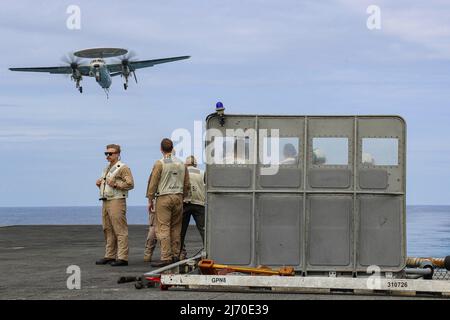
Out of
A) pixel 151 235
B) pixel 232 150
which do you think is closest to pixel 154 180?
pixel 151 235

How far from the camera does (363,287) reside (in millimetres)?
9336

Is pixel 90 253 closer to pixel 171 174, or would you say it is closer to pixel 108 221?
pixel 108 221

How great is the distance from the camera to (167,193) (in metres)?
12.8

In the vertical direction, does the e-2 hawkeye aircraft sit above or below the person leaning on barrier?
above

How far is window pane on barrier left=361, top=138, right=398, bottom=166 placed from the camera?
34.4 ft

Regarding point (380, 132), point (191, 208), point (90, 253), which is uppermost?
point (380, 132)

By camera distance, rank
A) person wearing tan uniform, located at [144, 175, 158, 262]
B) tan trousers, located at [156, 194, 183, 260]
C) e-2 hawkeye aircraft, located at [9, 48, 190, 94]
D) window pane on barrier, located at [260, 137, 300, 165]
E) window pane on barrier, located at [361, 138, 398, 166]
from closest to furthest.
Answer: window pane on barrier, located at [361, 138, 398, 166], window pane on barrier, located at [260, 137, 300, 165], tan trousers, located at [156, 194, 183, 260], person wearing tan uniform, located at [144, 175, 158, 262], e-2 hawkeye aircraft, located at [9, 48, 190, 94]

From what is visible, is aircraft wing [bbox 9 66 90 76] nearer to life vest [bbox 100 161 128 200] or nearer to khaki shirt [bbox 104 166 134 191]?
life vest [bbox 100 161 128 200]

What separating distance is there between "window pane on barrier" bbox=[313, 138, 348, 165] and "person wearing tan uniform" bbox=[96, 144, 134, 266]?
4390mm

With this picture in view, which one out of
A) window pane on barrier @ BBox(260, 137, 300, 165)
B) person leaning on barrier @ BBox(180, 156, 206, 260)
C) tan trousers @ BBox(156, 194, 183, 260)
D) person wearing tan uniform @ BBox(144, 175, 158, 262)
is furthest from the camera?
person wearing tan uniform @ BBox(144, 175, 158, 262)

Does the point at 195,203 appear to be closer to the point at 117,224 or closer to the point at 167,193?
the point at 167,193

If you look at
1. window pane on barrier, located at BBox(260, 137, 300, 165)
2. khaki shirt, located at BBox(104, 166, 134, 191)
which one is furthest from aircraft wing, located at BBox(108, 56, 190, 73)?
window pane on barrier, located at BBox(260, 137, 300, 165)
